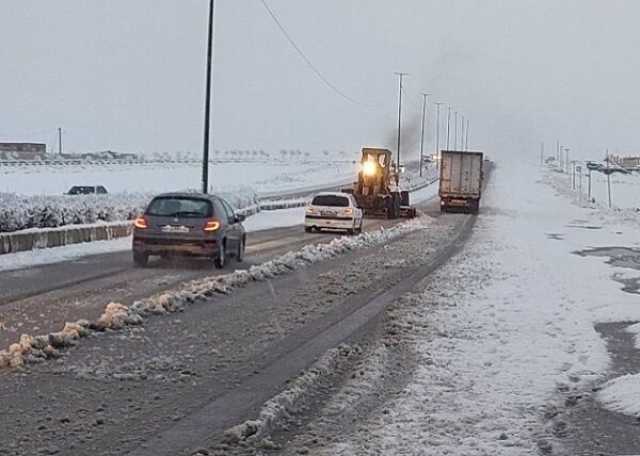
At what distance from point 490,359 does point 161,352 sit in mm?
3500

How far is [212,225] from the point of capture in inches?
798

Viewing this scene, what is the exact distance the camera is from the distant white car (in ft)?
117

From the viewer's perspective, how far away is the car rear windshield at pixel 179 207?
20312mm

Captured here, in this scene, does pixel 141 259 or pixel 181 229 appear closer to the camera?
pixel 181 229

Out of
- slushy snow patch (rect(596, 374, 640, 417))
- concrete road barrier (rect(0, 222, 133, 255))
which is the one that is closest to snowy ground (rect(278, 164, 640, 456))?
slushy snow patch (rect(596, 374, 640, 417))

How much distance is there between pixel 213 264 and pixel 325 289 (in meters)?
4.80

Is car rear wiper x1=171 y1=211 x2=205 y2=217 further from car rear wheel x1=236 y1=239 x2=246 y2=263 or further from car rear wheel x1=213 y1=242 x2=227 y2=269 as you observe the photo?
car rear wheel x1=236 y1=239 x2=246 y2=263

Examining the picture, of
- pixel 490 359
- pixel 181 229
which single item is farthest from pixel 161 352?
pixel 181 229

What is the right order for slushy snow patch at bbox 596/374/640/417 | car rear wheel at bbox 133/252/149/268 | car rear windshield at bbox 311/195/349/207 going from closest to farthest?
slushy snow patch at bbox 596/374/640/417 → car rear wheel at bbox 133/252/149/268 → car rear windshield at bbox 311/195/349/207

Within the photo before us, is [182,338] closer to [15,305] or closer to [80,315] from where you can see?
[80,315]

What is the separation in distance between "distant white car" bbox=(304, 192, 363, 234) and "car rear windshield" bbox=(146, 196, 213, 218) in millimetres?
15467

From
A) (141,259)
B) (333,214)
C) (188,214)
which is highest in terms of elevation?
(188,214)

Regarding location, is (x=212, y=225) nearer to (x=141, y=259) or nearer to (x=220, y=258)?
(x=220, y=258)

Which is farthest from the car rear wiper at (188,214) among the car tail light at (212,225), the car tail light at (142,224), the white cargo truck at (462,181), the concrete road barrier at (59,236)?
the white cargo truck at (462,181)
